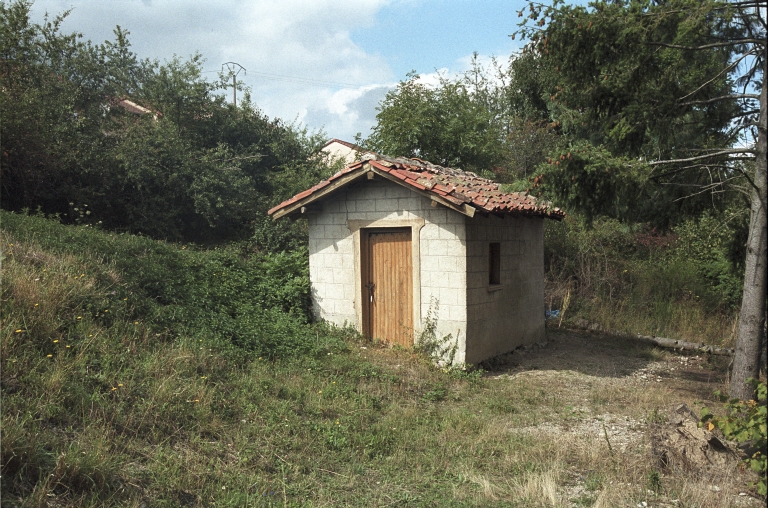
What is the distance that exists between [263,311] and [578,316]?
8.57m

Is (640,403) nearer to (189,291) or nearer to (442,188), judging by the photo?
(442,188)

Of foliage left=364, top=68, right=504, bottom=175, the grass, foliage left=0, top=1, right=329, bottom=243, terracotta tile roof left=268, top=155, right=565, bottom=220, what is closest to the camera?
the grass

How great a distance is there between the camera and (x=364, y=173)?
9.73m

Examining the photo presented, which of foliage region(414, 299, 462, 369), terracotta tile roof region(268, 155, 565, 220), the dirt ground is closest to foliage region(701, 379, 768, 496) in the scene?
the dirt ground

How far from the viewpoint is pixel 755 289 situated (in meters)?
A: 6.88

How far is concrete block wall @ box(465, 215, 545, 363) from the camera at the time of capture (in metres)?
9.43

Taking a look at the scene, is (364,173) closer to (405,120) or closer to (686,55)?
(686,55)

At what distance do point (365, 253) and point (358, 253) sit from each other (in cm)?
14

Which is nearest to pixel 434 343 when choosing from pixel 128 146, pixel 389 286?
pixel 389 286

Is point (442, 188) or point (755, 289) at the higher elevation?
point (442, 188)

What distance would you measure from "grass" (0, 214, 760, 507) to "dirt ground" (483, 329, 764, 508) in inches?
3.2

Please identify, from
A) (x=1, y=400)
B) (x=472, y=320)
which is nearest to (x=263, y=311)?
(x=472, y=320)

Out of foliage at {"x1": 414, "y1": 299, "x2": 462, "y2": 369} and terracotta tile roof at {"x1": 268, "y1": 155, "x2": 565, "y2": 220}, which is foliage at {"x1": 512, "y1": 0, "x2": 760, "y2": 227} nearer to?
terracotta tile roof at {"x1": 268, "y1": 155, "x2": 565, "y2": 220}

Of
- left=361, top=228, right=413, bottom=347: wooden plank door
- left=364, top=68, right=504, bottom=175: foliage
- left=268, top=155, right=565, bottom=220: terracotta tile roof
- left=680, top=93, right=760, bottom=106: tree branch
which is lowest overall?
left=361, top=228, right=413, bottom=347: wooden plank door
